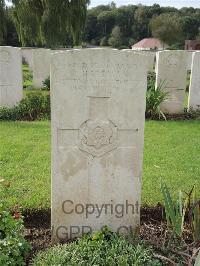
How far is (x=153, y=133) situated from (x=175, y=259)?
14.1ft

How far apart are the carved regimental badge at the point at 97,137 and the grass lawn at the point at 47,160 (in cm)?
117

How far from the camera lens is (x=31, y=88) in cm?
1361

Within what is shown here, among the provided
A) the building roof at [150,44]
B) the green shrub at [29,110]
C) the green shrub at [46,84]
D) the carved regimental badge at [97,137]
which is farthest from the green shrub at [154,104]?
the building roof at [150,44]

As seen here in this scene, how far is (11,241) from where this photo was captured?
8.54 feet

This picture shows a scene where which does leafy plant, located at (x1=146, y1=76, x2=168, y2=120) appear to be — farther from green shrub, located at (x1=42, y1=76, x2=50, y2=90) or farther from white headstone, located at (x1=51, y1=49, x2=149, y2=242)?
white headstone, located at (x1=51, y1=49, x2=149, y2=242)

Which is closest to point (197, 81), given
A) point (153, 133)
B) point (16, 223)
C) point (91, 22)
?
point (153, 133)

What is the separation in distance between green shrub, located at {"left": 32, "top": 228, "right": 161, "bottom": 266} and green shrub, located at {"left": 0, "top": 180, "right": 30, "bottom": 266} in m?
0.12

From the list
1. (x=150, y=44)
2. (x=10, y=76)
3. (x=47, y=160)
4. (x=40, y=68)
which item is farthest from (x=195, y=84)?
(x=150, y=44)

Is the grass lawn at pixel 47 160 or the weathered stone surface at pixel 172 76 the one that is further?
the weathered stone surface at pixel 172 76

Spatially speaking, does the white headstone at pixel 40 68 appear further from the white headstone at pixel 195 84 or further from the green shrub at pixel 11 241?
the green shrub at pixel 11 241

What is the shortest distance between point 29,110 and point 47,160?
3315mm

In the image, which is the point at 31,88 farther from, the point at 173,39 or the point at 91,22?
the point at 91,22

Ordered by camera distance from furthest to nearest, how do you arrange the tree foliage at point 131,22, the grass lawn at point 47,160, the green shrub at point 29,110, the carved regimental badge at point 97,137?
the tree foliage at point 131,22, the green shrub at point 29,110, the grass lawn at point 47,160, the carved regimental badge at point 97,137

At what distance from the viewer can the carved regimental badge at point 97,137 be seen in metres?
2.88
